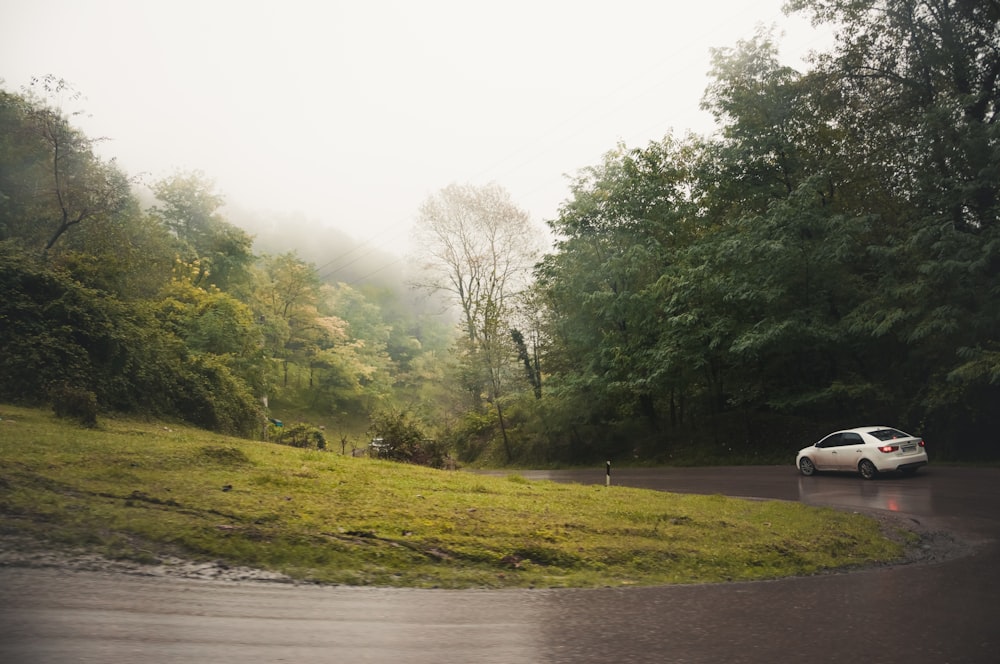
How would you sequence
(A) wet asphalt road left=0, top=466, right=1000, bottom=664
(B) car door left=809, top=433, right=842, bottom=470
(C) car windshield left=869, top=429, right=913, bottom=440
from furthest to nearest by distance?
1. (B) car door left=809, top=433, right=842, bottom=470
2. (C) car windshield left=869, top=429, right=913, bottom=440
3. (A) wet asphalt road left=0, top=466, right=1000, bottom=664

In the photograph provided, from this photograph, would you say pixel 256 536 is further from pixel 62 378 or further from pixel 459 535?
pixel 62 378

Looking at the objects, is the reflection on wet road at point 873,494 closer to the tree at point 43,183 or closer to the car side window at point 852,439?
the car side window at point 852,439

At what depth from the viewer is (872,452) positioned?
59.3 ft

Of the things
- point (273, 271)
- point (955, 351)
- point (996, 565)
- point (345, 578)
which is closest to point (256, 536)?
point (345, 578)

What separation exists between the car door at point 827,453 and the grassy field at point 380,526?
8165 millimetres

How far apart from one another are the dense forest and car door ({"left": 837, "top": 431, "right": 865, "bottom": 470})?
12.5ft

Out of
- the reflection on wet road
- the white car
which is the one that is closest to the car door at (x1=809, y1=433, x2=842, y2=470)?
the white car

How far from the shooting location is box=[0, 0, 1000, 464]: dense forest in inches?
809

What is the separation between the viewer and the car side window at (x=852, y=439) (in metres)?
18.6

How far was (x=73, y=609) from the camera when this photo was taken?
4957 millimetres

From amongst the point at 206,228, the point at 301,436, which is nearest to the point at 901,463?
the point at 301,436

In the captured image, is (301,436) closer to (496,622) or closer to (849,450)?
(849,450)

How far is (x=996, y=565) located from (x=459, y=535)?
23.7 ft

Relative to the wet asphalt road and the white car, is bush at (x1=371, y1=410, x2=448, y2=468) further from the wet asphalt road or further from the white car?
the wet asphalt road
